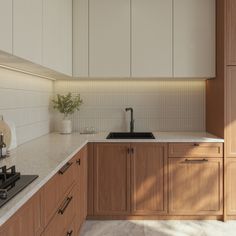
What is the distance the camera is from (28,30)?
1931 millimetres

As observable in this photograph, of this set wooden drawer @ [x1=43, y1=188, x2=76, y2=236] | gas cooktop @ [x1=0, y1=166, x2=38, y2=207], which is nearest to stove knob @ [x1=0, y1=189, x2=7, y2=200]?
gas cooktop @ [x1=0, y1=166, x2=38, y2=207]

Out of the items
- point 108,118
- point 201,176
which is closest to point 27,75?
point 108,118

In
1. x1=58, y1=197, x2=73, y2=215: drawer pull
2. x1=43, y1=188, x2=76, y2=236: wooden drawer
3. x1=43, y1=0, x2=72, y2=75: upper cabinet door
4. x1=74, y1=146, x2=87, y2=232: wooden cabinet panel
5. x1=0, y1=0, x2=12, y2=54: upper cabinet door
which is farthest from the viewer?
x1=74, y1=146, x2=87, y2=232: wooden cabinet panel

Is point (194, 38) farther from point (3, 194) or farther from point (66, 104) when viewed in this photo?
point (3, 194)

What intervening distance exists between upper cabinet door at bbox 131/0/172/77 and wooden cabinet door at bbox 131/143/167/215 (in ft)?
2.67

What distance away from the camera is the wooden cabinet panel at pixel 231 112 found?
3.04 meters

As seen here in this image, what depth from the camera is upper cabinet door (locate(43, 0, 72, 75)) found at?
2.35m

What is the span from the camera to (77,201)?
2568mm

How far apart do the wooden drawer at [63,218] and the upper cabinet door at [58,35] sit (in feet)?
3.32

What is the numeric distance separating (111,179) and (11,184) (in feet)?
6.10

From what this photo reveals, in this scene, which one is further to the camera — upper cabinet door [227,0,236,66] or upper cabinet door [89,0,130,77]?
upper cabinet door [89,0,130,77]

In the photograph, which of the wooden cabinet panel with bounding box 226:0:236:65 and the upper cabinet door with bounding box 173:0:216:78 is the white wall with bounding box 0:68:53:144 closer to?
the upper cabinet door with bounding box 173:0:216:78

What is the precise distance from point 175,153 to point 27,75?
5.33 ft

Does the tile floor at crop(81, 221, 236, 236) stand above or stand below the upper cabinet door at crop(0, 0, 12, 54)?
below
